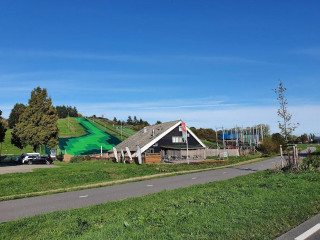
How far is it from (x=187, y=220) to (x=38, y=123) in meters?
48.2

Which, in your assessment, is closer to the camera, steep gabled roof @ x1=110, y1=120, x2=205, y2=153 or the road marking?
the road marking

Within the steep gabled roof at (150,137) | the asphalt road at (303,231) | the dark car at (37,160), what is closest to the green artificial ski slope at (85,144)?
the steep gabled roof at (150,137)

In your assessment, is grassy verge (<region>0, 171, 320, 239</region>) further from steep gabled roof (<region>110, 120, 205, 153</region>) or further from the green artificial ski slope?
the green artificial ski slope

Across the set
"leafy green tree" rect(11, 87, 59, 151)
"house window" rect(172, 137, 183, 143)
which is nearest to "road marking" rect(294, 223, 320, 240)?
"house window" rect(172, 137, 183, 143)

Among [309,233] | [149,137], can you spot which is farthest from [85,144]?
[309,233]

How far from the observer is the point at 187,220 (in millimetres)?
6328

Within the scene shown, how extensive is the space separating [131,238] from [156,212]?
1.98 m

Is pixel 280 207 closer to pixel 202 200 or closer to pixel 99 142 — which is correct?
pixel 202 200

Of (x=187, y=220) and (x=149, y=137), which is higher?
(x=149, y=137)

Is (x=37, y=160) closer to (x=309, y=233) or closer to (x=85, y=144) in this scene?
(x=85, y=144)

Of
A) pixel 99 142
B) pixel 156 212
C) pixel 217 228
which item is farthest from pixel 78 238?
pixel 99 142

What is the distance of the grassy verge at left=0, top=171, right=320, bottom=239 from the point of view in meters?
5.50

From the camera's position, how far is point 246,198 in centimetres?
848

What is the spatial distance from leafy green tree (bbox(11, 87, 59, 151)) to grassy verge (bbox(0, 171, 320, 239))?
144ft
